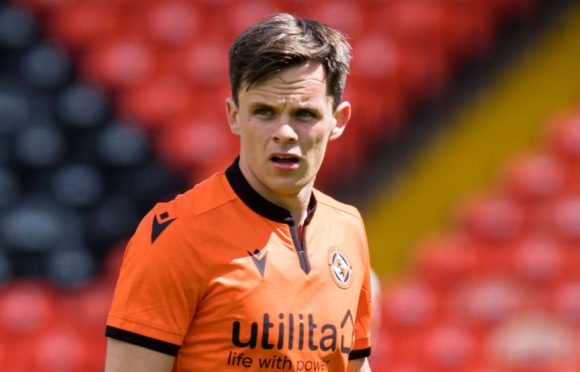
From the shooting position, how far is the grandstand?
5.74 m

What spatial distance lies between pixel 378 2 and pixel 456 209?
1370 mm

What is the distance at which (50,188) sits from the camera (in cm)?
635

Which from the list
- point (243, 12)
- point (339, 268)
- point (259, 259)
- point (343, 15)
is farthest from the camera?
point (243, 12)

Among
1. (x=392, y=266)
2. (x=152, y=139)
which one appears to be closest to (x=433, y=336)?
(x=392, y=266)

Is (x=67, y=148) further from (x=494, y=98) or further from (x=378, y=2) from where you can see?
(x=494, y=98)

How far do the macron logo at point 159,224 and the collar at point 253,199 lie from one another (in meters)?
0.15

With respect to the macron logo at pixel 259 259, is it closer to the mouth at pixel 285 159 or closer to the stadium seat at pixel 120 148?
the mouth at pixel 285 159

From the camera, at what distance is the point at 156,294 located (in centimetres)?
186

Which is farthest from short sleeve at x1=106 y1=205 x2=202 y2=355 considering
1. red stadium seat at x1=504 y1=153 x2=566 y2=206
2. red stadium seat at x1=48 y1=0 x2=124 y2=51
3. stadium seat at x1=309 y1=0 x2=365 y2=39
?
red stadium seat at x1=48 y1=0 x2=124 y2=51

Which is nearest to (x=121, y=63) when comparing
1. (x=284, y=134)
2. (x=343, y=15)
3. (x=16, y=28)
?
(x=16, y=28)

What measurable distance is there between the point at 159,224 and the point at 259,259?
0.59 ft

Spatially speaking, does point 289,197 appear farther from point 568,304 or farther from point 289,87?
point 568,304

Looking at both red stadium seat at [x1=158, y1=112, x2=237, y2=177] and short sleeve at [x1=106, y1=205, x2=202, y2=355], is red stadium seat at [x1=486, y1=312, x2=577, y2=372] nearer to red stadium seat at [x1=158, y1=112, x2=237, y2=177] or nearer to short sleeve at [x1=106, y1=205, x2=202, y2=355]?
red stadium seat at [x1=158, y1=112, x2=237, y2=177]

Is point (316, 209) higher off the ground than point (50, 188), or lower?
lower
